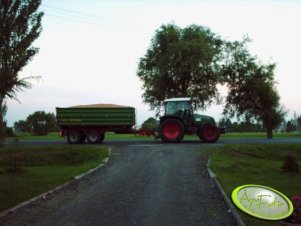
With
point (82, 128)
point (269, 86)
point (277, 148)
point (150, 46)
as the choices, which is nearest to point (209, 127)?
point (277, 148)

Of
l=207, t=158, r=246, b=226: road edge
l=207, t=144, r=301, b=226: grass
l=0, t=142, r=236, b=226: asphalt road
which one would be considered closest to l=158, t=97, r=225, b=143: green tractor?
l=207, t=144, r=301, b=226: grass

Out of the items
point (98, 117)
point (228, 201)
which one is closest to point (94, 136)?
point (98, 117)

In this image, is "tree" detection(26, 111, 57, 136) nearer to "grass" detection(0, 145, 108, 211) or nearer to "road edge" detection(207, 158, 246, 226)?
"grass" detection(0, 145, 108, 211)

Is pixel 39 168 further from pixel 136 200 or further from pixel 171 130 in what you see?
pixel 171 130

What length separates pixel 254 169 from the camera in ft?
53.5

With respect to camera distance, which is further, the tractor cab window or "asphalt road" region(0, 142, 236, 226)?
the tractor cab window

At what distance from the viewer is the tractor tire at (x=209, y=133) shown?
989 inches

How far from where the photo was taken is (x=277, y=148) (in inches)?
927

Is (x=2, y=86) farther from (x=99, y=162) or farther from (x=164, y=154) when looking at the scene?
(x=164, y=154)

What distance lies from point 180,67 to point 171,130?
60.1 ft

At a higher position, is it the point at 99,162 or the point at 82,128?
the point at 82,128

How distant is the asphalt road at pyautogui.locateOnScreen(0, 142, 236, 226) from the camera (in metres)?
8.66

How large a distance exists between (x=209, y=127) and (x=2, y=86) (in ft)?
56.3

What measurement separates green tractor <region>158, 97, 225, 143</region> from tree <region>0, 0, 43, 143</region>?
14343 millimetres
